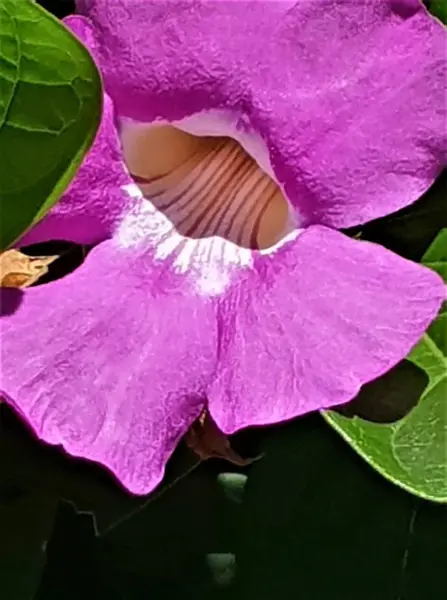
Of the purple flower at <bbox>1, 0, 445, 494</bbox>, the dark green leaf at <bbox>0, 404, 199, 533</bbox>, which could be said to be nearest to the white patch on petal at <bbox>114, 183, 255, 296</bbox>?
the purple flower at <bbox>1, 0, 445, 494</bbox>

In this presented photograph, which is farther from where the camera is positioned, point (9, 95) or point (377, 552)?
point (377, 552)

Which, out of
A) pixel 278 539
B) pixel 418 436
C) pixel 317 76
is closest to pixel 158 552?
pixel 278 539

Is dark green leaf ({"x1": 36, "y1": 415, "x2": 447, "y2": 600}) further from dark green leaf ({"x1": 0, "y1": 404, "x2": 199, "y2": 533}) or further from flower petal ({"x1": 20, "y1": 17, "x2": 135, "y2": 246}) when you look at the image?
flower petal ({"x1": 20, "y1": 17, "x2": 135, "y2": 246})

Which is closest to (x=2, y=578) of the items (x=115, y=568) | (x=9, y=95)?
(x=115, y=568)

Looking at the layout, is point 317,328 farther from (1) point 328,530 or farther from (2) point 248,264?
(1) point 328,530

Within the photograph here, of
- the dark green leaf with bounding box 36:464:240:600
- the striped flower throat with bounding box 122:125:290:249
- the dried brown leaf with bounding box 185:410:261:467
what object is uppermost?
the striped flower throat with bounding box 122:125:290:249

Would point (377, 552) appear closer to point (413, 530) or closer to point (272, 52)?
point (413, 530)
